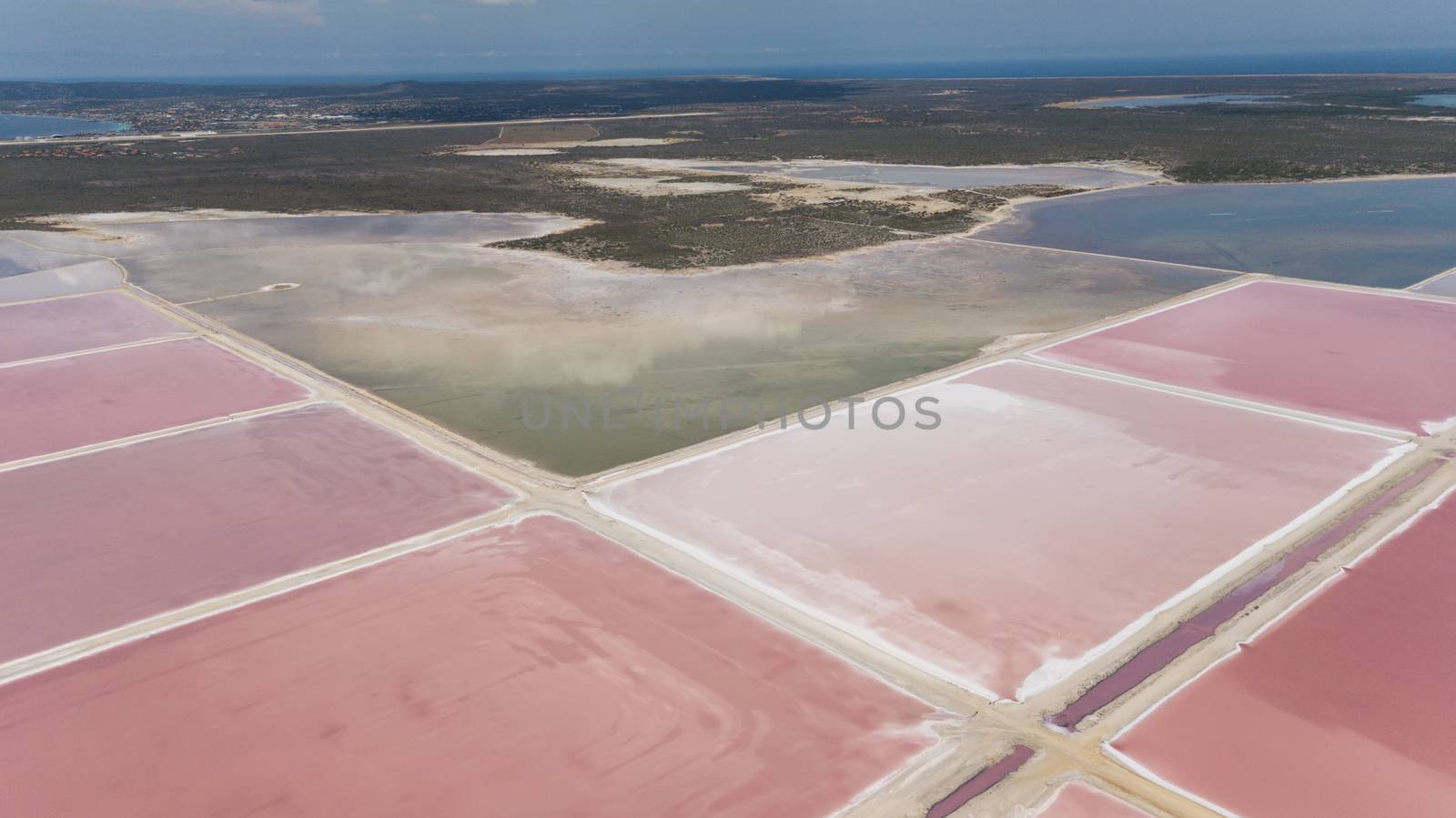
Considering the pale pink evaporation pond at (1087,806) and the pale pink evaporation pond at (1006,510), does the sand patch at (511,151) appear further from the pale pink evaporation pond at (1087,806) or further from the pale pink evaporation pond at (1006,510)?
the pale pink evaporation pond at (1087,806)

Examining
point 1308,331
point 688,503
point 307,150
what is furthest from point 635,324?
point 307,150

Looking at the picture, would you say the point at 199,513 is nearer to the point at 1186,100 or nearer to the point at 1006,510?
the point at 1006,510

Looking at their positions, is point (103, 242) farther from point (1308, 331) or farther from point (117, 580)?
point (1308, 331)

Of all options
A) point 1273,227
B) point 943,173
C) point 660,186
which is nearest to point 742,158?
point 660,186

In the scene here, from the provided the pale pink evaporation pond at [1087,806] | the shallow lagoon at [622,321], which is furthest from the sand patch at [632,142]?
the pale pink evaporation pond at [1087,806]

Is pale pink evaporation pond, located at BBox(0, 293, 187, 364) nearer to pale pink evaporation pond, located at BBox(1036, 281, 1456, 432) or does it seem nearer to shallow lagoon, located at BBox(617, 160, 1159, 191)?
pale pink evaporation pond, located at BBox(1036, 281, 1456, 432)
